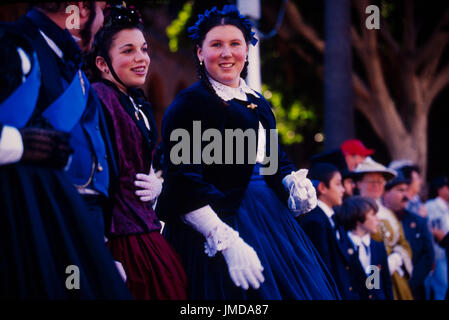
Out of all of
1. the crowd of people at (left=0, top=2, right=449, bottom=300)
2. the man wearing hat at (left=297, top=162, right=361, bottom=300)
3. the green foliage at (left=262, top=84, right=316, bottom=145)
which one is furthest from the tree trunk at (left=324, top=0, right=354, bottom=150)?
the crowd of people at (left=0, top=2, right=449, bottom=300)

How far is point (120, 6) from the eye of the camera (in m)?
3.40

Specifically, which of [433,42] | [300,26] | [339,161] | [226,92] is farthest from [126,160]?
[433,42]

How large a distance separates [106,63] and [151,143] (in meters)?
0.46

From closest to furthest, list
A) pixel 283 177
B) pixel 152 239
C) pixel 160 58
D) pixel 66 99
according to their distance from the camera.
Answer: pixel 66 99 < pixel 152 239 < pixel 283 177 < pixel 160 58

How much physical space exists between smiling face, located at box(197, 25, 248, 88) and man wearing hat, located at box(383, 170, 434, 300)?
15.6 ft

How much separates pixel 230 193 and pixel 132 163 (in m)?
0.48

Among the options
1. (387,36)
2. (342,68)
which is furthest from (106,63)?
(387,36)

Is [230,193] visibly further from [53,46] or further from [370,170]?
[370,170]

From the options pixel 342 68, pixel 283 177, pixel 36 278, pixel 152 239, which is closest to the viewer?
pixel 36 278

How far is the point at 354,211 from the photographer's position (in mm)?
5887

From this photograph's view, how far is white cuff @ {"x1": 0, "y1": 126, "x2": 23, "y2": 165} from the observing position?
2.28 metres
